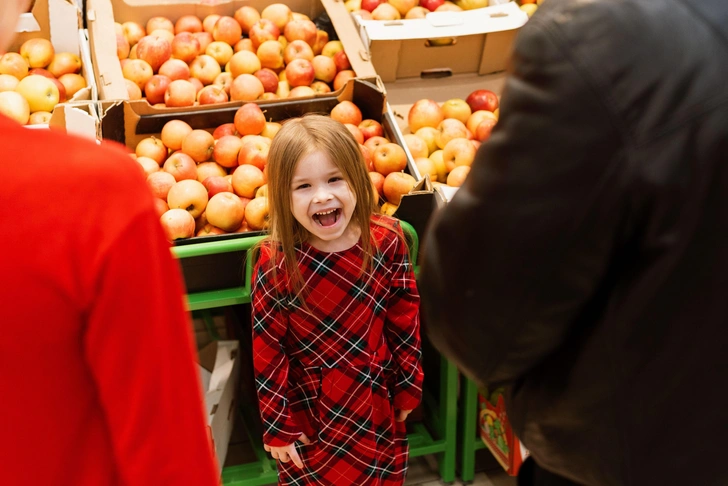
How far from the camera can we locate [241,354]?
110 inches

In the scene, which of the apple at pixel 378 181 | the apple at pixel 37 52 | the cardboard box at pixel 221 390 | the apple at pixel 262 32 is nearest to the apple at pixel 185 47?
the apple at pixel 262 32

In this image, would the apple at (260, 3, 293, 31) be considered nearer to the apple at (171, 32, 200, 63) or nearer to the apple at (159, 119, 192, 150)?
the apple at (171, 32, 200, 63)

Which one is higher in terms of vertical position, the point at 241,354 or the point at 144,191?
the point at 144,191

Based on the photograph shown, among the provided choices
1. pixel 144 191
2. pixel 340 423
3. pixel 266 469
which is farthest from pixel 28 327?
pixel 266 469

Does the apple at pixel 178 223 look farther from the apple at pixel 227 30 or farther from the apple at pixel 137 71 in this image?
the apple at pixel 227 30

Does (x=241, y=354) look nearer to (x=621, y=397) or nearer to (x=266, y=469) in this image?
(x=266, y=469)

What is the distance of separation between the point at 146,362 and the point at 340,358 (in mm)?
1161

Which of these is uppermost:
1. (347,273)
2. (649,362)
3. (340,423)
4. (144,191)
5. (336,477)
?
(144,191)

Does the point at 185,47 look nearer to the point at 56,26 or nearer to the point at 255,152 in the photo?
the point at 56,26

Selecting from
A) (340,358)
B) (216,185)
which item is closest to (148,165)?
(216,185)

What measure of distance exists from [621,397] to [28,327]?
689mm

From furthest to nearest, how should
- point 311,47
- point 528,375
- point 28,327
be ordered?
1. point 311,47
2. point 528,375
3. point 28,327

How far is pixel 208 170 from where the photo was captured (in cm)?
261

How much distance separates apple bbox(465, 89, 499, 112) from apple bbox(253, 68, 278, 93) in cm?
72
